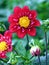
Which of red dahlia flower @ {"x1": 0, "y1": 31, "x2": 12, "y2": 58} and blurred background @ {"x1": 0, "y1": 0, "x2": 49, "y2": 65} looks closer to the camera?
red dahlia flower @ {"x1": 0, "y1": 31, "x2": 12, "y2": 58}

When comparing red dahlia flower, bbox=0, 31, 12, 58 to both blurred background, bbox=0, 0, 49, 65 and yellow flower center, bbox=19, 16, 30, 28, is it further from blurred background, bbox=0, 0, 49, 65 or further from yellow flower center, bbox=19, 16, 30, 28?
blurred background, bbox=0, 0, 49, 65

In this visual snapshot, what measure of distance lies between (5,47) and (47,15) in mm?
1053

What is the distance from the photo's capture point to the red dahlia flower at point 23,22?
1.21 metres

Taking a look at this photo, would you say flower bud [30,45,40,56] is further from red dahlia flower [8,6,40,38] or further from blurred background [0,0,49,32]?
blurred background [0,0,49,32]

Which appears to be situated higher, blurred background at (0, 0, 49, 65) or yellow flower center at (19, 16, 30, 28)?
yellow flower center at (19, 16, 30, 28)

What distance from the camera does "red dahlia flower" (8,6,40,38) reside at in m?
1.21

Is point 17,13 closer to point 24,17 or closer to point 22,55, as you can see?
point 24,17

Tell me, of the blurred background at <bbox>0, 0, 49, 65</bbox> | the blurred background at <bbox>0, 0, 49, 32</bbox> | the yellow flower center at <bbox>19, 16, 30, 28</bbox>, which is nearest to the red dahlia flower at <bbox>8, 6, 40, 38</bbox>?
the yellow flower center at <bbox>19, 16, 30, 28</bbox>

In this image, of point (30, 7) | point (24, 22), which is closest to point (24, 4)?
point (30, 7)

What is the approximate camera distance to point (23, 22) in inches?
48.6

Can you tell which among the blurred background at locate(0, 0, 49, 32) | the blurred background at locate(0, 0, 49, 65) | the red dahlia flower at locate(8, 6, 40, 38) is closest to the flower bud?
the red dahlia flower at locate(8, 6, 40, 38)

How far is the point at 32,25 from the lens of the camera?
121cm

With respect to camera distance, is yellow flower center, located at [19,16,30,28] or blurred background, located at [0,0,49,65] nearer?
yellow flower center, located at [19,16,30,28]

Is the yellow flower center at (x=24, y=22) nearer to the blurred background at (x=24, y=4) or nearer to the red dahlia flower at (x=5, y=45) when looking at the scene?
the red dahlia flower at (x=5, y=45)
